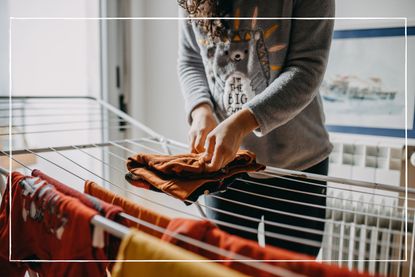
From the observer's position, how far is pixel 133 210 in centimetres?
50

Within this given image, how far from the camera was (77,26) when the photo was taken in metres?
0.66

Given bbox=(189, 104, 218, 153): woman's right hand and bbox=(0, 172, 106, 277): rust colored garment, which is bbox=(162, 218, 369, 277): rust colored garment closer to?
bbox=(0, 172, 106, 277): rust colored garment

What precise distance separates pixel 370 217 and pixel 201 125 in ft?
0.98

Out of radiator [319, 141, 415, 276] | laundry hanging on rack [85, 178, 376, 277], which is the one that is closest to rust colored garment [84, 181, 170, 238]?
laundry hanging on rack [85, 178, 376, 277]

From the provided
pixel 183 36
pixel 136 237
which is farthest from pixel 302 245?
pixel 183 36

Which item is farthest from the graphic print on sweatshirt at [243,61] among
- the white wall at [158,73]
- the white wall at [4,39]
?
the white wall at [4,39]

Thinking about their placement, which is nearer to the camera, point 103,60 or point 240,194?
point 240,194

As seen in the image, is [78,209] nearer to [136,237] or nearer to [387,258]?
[136,237]

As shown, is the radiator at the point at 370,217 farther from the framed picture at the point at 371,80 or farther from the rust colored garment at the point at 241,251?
the rust colored garment at the point at 241,251

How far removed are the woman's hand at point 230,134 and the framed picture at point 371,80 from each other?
135mm

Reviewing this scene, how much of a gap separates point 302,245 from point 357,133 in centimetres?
20

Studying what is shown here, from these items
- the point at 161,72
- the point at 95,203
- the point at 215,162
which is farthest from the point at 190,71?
the point at 95,203

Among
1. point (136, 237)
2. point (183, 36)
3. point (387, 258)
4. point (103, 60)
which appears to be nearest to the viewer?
point (136, 237)

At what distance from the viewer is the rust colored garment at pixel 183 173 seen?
1.77 feet
